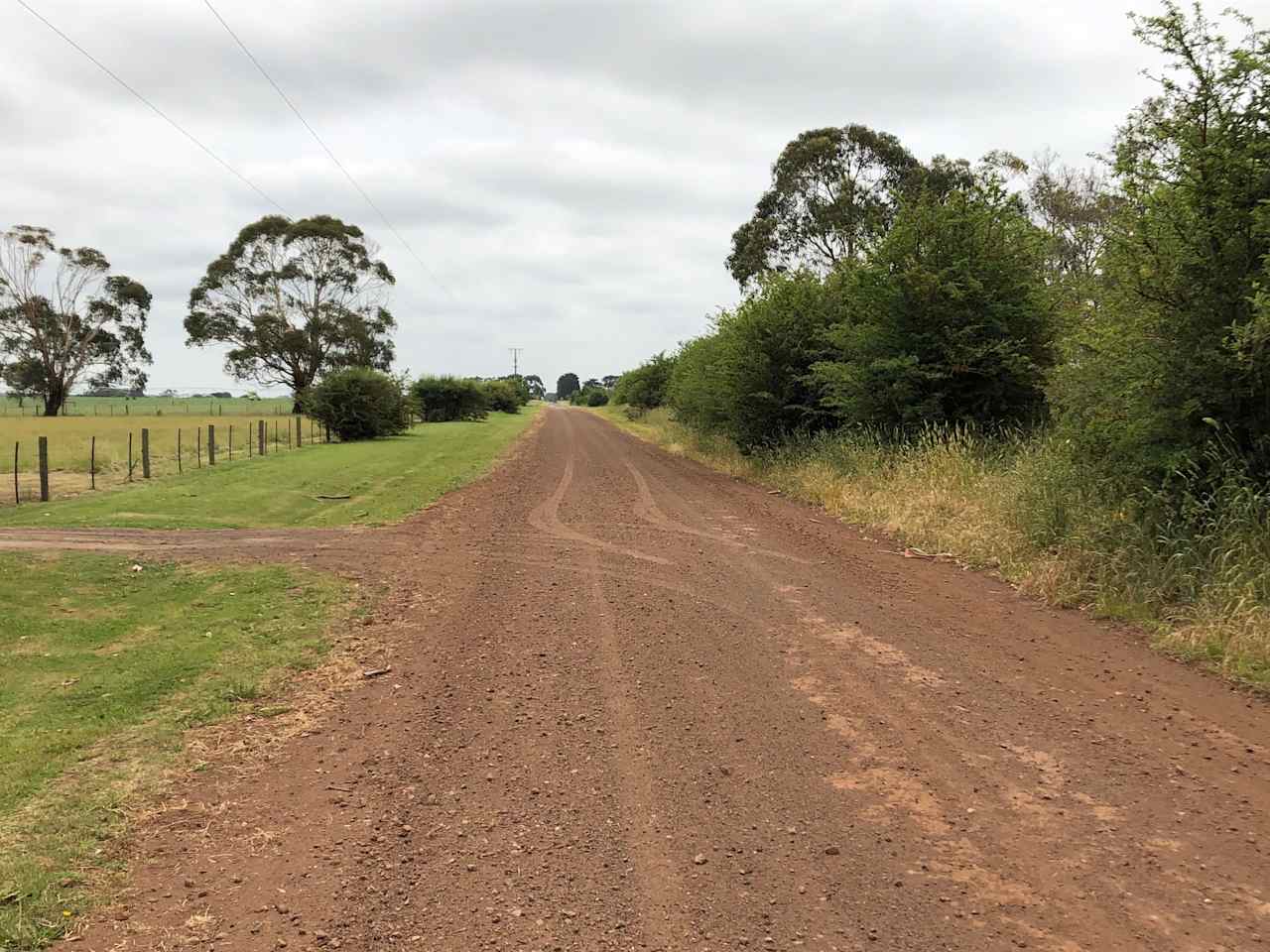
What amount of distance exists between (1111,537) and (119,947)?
8.27 m

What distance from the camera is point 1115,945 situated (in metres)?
2.84

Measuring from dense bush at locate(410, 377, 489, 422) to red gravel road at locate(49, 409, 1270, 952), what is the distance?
57.1 metres

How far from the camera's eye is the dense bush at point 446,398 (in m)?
62.3

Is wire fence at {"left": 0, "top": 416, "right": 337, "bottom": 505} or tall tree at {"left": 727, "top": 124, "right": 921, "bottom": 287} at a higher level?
tall tree at {"left": 727, "top": 124, "right": 921, "bottom": 287}

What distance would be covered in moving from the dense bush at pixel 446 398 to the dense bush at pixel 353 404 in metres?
Result: 21.1

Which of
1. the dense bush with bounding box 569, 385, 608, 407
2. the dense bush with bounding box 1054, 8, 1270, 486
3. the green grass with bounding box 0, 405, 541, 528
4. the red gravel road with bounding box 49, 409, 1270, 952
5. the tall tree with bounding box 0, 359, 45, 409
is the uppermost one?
the dense bush with bounding box 569, 385, 608, 407

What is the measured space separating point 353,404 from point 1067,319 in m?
32.0

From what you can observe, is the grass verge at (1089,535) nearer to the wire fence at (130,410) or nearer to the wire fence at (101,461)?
the wire fence at (101,461)

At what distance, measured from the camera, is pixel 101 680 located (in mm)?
5734

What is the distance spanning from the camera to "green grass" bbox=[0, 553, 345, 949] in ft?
11.3

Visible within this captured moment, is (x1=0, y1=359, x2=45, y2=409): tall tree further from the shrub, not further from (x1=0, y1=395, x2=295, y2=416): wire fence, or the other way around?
the shrub

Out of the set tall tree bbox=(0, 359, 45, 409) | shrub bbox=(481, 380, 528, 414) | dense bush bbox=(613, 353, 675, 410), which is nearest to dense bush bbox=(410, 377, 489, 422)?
dense bush bbox=(613, 353, 675, 410)

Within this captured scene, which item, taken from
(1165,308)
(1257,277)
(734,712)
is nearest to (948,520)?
(1165,308)

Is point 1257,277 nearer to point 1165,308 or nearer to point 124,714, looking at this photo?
point 1165,308
